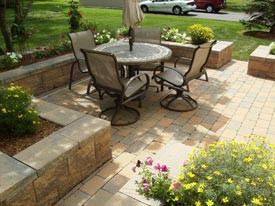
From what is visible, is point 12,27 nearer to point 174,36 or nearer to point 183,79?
point 183,79

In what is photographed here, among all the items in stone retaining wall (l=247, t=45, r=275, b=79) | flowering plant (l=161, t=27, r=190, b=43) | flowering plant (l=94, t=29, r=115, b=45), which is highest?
flowering plant (l=94, t=29, r=115, b=45)

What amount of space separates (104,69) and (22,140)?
161 cm

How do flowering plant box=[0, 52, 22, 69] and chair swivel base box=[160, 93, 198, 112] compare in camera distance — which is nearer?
chair swivel base box=[160, 93, 198, 112]

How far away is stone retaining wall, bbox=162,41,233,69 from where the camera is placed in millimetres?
6916

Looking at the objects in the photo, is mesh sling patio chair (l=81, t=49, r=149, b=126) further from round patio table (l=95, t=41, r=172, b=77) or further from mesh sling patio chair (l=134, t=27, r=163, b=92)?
mesh sling patio chair (l=134, t=27, r=163, b=92)

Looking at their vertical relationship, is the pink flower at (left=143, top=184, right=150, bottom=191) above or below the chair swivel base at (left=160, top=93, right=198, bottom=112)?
above

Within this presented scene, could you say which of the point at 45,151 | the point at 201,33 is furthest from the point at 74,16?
the point at 45,151

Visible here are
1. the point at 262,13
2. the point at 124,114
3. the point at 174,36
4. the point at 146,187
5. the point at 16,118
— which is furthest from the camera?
the point at 262,13

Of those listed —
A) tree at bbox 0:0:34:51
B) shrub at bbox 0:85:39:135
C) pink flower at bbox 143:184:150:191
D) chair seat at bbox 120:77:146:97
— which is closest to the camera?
pink flower at bbox 143:184:150:191

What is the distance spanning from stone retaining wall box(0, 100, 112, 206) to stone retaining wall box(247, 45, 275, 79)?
4.65 meters

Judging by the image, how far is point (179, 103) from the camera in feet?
16.9

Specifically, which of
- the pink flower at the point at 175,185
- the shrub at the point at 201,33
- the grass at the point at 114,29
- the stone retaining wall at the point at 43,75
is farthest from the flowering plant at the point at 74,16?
the pink flower at the point at 175,185

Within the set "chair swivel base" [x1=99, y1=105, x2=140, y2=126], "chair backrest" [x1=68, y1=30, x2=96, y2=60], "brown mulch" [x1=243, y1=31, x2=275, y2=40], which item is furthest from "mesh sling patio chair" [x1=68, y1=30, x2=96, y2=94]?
"brown mulch" [x1=243, y1=31, x2=275, y2=40]

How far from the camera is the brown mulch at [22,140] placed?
288cm
